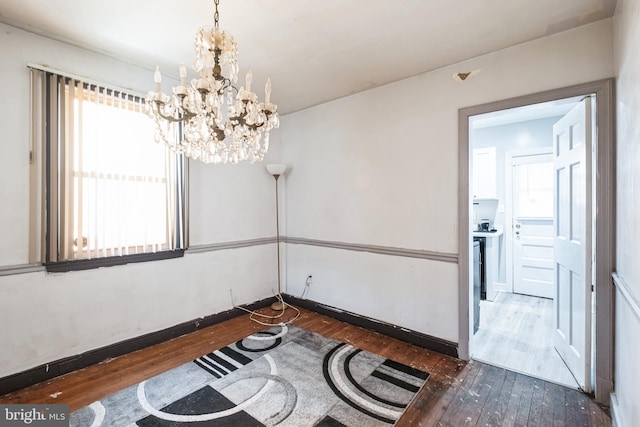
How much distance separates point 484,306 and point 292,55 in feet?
12.8

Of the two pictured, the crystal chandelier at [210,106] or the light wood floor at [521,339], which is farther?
the light wood floor at [521,339]

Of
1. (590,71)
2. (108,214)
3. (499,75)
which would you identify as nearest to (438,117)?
(499,75)

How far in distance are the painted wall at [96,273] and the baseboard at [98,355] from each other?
1.9 inches

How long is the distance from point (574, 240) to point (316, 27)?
8.60 ft

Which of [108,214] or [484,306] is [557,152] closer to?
[484,306]

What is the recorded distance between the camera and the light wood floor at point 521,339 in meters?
2.42

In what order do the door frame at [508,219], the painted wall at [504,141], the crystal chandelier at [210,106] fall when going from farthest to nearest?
the door frame at [508,219] → the painted wall at [504,141] → the crystal chandelier at [210,106]

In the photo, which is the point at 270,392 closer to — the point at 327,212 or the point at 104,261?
the point at 104,261

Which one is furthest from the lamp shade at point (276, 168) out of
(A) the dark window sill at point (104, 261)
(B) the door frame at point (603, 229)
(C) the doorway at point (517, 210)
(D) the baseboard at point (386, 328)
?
(B) the door frame at point (603, 229)

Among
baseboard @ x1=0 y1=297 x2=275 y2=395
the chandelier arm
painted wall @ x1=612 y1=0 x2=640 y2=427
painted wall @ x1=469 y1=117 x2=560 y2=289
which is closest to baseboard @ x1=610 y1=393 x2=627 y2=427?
painted wall @ x1=612 y1=0 x2=640 y2=427

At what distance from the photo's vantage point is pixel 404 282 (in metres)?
2.95

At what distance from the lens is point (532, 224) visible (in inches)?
173

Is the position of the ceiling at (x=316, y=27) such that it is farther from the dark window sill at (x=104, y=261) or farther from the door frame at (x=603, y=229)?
the dark window sill at (x=104, y=261)

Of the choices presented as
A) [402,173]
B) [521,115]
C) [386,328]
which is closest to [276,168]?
[402,173]
